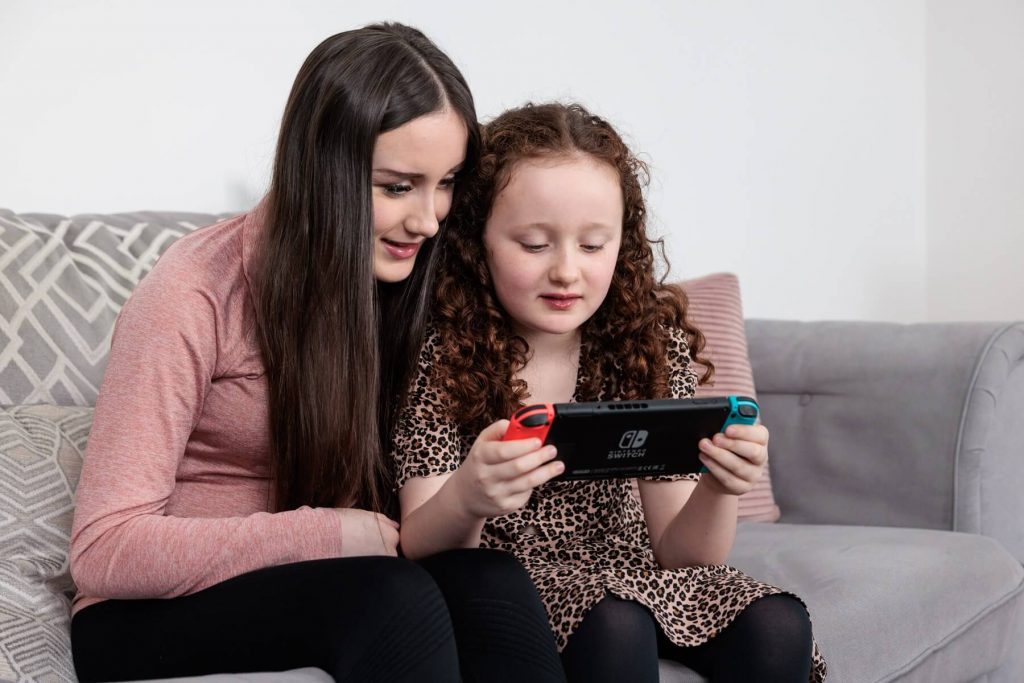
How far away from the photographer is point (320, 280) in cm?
128

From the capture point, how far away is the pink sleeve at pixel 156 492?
1147 millimetres

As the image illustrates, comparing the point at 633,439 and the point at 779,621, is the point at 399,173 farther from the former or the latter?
the point at 779,621

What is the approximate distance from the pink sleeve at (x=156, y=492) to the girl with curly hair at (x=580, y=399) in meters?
0.18

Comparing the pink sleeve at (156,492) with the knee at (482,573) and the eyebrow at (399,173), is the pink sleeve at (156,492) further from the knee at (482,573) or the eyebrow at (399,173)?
the eyebrow at (399,173)

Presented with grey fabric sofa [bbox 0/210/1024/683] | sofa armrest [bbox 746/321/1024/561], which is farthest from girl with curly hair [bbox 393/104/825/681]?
sofa armrest [bbox 746/321/1024/561]

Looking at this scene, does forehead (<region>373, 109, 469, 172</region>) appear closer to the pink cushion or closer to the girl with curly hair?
the girl with curly hair

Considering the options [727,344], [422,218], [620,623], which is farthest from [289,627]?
[727,344]

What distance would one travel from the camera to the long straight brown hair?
1.26 metres

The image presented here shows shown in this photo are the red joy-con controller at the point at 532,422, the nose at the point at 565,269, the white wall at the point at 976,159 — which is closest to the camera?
the red joy-con controller at the point at 532,422

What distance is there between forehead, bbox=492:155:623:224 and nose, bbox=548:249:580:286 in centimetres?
4

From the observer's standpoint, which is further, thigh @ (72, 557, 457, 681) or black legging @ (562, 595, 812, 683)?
black legging @ (562, 595, 812, 683)

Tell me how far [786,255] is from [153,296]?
2.20 meters

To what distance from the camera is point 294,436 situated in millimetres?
1271

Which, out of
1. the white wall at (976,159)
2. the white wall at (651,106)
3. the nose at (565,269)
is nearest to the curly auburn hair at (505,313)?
the nose at (565,269)
